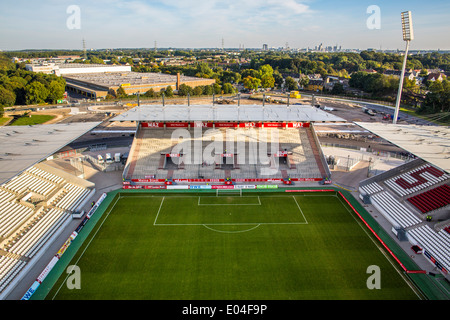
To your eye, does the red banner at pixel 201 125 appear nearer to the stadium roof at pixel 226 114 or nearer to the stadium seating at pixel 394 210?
the stadium roof at pixel 226 114

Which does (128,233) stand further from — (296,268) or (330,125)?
(330,125)

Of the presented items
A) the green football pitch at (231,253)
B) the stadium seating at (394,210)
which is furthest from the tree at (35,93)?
the stadium seating at (394,210)

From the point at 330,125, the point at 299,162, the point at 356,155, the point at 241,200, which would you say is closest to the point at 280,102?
the point at 330,125

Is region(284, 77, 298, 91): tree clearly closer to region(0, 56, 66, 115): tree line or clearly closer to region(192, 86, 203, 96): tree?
region(192, 86, 203, 96): tree

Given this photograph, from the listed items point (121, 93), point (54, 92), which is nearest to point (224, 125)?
point (121, 93)

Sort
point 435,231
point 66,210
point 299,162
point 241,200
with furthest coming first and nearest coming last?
point 299,162, point 241,200, point 66,210, point 435,231

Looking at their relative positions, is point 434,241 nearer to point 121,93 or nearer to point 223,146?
point 223,146
